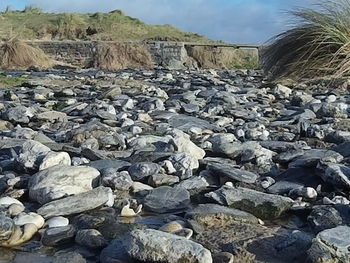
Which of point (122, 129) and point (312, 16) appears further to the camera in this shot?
point (312, 16)

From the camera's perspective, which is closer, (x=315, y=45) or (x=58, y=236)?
(x=58, y=236)

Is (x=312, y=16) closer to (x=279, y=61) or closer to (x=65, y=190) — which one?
(x=279, y=61)

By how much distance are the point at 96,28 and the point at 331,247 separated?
77.7 ft

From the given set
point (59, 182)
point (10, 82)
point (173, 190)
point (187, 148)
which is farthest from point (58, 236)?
point (10, 82)

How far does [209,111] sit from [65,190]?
2993 millimetres

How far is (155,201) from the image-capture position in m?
2.67

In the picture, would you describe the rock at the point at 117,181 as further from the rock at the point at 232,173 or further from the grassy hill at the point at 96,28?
the grassy hill at the point at 96,28

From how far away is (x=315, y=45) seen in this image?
24.0 feet

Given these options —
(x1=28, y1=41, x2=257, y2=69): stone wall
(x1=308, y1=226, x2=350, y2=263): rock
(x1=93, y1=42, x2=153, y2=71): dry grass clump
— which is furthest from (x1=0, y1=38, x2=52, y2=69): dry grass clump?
(x1=308, y1=226, x2=350, y2=263): rock

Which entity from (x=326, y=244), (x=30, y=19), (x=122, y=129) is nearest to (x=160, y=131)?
(x=122, y=129)

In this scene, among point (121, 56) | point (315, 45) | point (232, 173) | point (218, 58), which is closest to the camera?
point (232, 173)

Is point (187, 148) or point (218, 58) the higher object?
point (187, 148)

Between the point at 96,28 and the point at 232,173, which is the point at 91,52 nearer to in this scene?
the point at 96,28

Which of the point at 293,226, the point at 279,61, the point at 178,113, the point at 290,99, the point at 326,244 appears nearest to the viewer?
the point at 326,244
